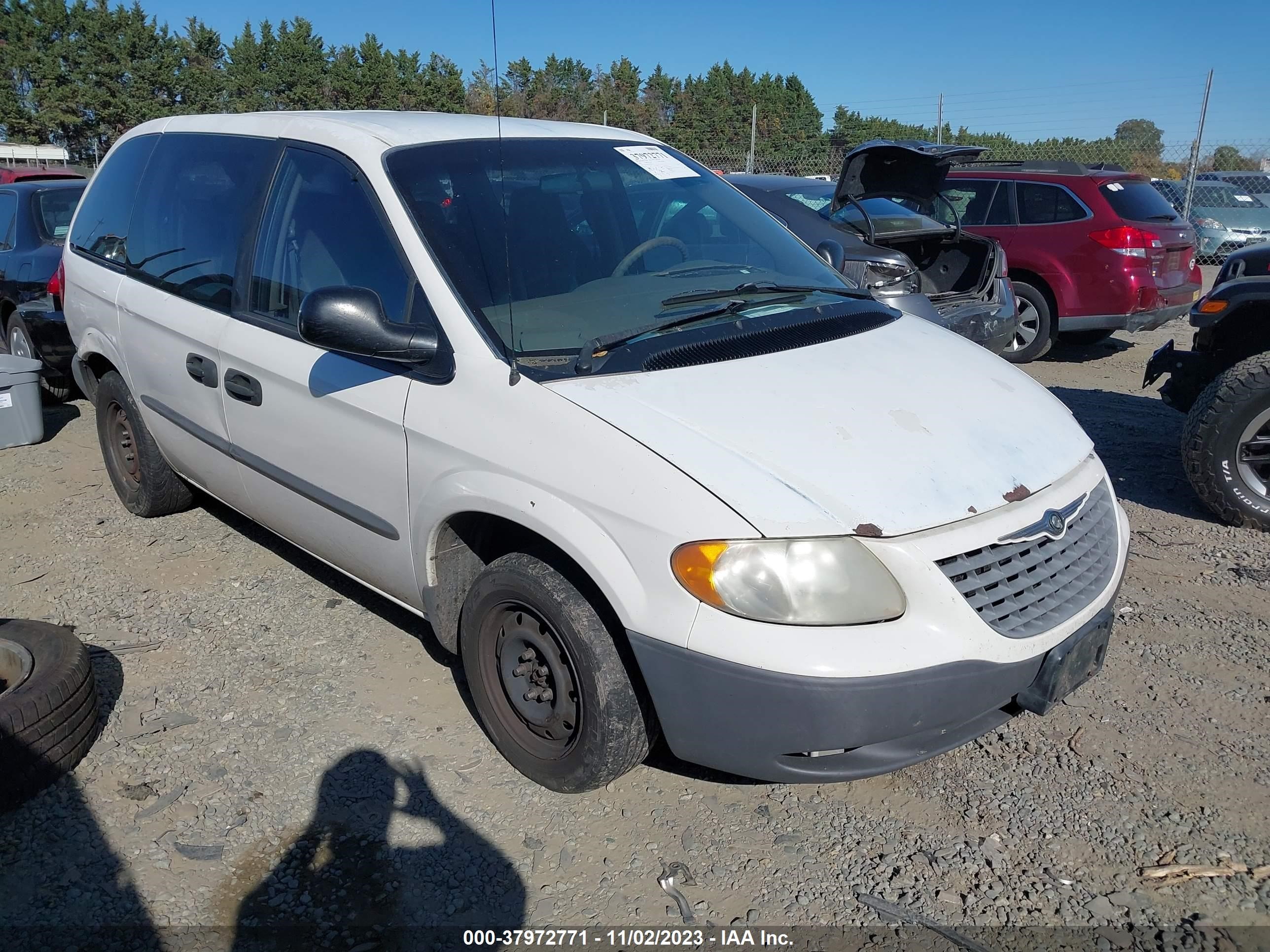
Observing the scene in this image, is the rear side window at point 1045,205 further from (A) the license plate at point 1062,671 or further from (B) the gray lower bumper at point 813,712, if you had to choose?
(B) the gray lower bumper at point 813,712

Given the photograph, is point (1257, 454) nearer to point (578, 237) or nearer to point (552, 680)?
point (578, 237)

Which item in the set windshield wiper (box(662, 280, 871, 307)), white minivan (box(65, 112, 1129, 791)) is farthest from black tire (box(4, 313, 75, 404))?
windshield wiper (box(662, 280, 871, 307))

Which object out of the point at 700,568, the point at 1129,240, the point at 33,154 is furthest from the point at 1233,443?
the point at 33,154

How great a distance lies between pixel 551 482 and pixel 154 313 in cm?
242

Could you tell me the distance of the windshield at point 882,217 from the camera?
7254mm

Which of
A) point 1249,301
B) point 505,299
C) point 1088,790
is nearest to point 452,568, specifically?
point 505,299

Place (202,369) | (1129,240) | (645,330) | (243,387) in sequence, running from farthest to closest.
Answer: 1. (1129,240)
2. (202,369)
3. (243,387)
4. (645,330)

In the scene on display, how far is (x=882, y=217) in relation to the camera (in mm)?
7508

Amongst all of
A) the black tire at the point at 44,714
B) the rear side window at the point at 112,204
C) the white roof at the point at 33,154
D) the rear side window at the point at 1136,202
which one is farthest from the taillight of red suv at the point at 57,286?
the white roof at the point at 33,154

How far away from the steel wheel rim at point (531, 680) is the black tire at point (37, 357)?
226 inches

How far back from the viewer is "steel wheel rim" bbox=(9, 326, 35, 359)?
23.9ft

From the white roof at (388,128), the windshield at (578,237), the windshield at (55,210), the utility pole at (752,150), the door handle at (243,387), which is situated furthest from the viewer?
the utility pole at (752,150)

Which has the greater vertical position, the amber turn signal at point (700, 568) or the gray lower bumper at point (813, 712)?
the amber turn signal at point (700, 568)

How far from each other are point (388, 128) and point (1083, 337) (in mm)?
7810
